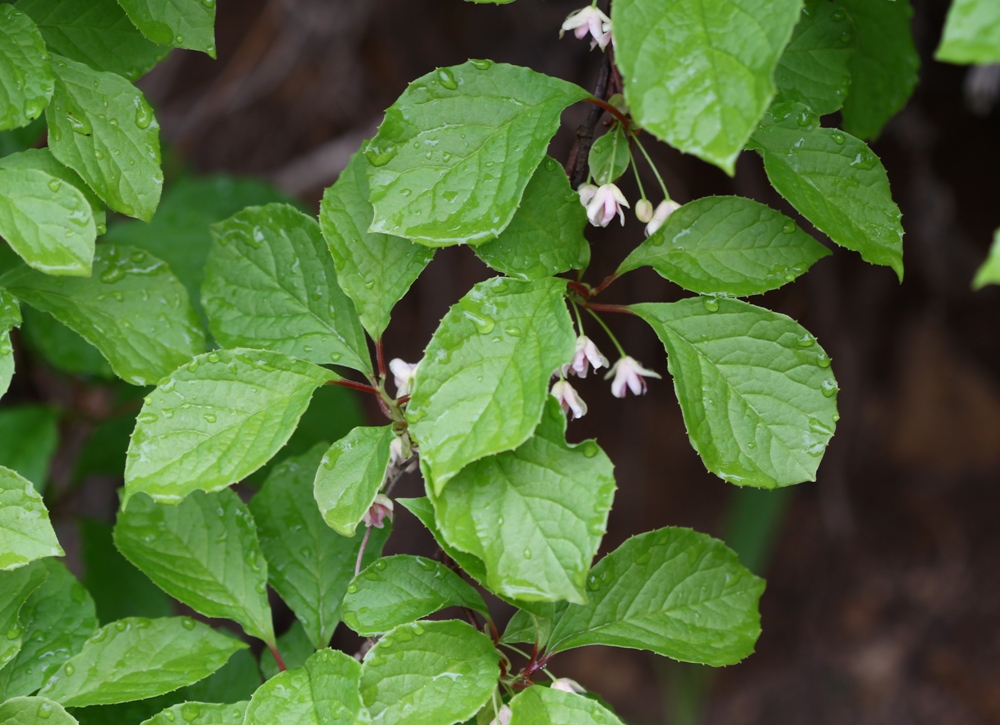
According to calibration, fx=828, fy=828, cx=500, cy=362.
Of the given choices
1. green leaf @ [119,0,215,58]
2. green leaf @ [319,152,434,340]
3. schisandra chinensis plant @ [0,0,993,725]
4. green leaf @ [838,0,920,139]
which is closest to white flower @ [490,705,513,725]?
schisandra chinensis plant @ [0,0,993,725]

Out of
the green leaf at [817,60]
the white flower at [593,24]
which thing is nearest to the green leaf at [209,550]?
the white flower at [593,24]

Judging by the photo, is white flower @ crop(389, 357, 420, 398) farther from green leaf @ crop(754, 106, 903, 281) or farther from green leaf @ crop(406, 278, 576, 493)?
green leaf @ crop(754, 106, 903, 281)

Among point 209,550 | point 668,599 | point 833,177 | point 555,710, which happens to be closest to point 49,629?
point 209,550

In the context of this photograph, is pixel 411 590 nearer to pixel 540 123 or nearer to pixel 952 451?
pixel 540 123

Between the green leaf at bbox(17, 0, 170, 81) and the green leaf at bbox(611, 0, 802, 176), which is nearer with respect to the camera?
the green leaf at bbox(611, 0, 802, 176)

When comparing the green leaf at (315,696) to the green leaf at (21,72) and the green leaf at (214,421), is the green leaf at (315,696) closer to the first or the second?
the green leaf at (214,421)

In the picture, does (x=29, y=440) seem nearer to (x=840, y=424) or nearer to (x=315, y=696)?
(x=315, y=696)
